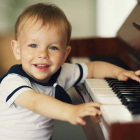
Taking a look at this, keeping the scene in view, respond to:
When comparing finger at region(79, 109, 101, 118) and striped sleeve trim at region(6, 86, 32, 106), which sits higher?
finger at region(79, 109, 101, 118)

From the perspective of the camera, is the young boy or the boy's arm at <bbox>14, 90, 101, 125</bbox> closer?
the boy's arm at <bbox>14, 90, 101, 125</bbox>

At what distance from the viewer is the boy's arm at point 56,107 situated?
85 centimetres

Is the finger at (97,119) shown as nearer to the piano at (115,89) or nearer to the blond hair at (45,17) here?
the piano at (115,89)

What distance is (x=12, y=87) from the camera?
46.4 inches

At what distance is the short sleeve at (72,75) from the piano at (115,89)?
2.2 inches

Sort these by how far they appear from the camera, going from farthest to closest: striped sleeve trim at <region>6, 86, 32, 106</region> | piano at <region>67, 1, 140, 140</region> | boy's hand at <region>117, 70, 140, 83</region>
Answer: boy's hand at <region>117, 70, 140, 83</region> < striped sleeve trim at <region>6, 86, 32, 106</region> < piano at <region>67, 1, 140, 140</region>

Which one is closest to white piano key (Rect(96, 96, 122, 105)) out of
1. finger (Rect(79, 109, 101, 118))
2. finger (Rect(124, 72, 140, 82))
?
finger (Rect(79, 109, 101, 118))

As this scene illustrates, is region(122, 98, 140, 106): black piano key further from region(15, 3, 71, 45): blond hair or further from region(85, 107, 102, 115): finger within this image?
region(15, 3, 71, 45): blond hair

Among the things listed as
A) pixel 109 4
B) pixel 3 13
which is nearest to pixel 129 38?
pixel 109 4

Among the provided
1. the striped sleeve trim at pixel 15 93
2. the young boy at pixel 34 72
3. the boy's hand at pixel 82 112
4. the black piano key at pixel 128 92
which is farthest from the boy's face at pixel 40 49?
the boy's hand at pixel 82 112

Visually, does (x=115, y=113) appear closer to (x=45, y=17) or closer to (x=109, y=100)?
(x=109, y=100)

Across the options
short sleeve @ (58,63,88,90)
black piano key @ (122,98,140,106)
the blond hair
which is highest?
the blond hair

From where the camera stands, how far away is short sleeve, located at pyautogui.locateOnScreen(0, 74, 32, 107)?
1.14 m

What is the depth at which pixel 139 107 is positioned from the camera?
86cm
